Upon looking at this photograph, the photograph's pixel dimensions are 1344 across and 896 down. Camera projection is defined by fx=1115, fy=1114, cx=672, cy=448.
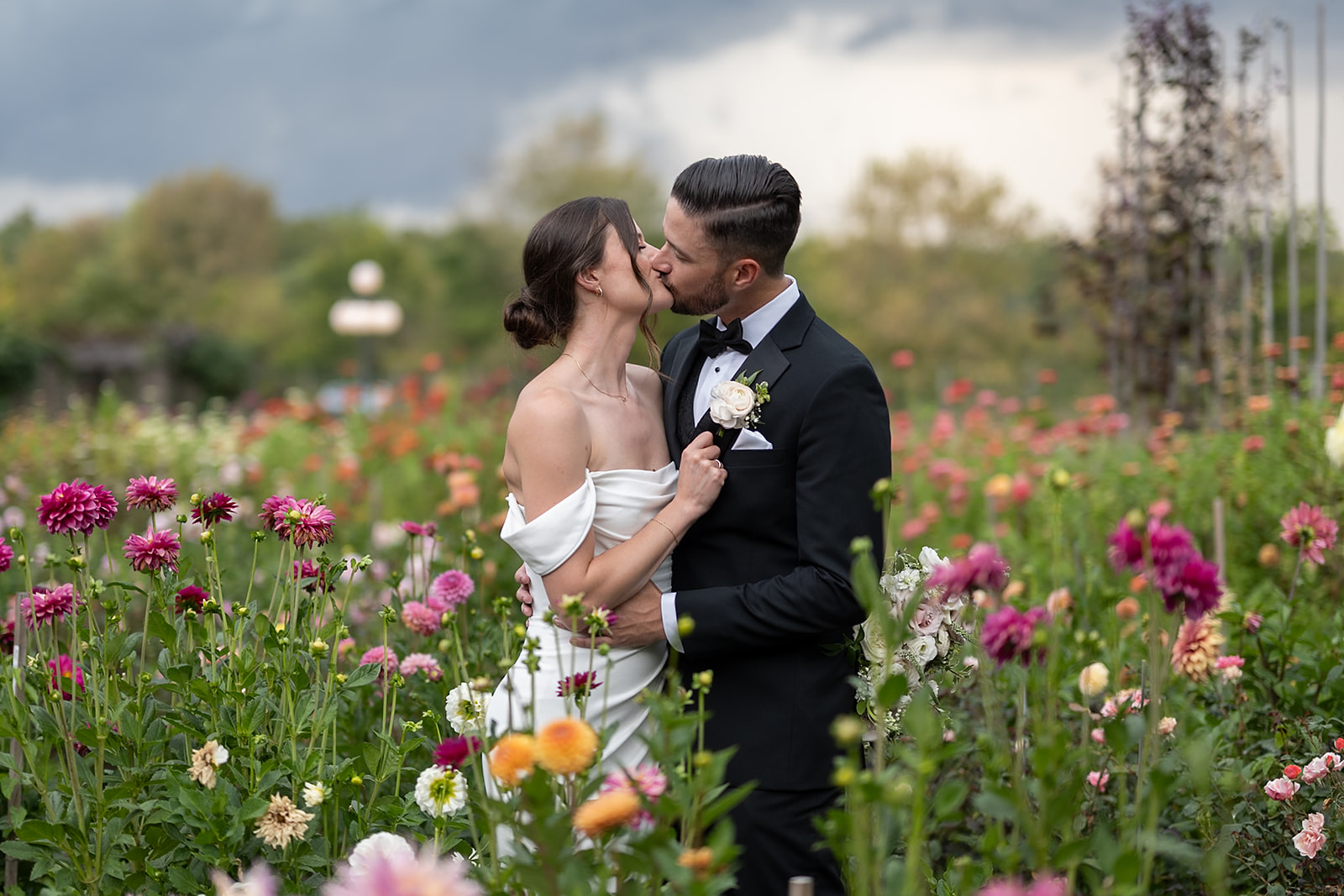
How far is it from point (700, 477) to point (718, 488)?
4cm

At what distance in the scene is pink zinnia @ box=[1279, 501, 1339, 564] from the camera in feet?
8.86

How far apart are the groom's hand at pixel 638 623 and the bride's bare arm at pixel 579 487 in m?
0.03

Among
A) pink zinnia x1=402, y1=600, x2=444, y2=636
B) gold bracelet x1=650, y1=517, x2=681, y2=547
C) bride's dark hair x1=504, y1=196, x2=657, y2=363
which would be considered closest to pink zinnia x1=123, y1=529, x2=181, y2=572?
pink zinnia x1=402, y1=600, x2=444, y2=636

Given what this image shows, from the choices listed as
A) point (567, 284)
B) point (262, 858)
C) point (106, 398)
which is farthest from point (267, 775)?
point (106, 398)

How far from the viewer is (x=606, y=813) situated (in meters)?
1.19

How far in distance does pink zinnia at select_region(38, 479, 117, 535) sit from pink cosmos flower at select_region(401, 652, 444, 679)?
78cm

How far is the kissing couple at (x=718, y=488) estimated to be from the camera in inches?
77.7

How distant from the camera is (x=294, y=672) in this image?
207 cm

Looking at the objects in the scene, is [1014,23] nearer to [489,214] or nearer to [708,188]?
[489,214]

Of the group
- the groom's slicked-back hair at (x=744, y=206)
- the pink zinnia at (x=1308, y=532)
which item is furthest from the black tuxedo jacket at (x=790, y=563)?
the pink zinnia at (x=1308, y=532)

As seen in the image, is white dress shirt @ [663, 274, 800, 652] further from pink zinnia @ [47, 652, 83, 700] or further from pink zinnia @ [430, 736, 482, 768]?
pink zinnia @ [47, 652, 83, 700]

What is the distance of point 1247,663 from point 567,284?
2067mm

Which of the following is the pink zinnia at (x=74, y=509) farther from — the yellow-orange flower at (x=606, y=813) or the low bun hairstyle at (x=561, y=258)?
the yellow-orange flower at (x=606, y=813)

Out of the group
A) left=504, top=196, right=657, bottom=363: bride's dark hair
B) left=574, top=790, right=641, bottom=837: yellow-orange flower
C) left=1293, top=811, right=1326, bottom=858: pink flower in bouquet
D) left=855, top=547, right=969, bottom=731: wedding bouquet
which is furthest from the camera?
left=504, top=196, right=657, bottom=363: bride's dark hair
